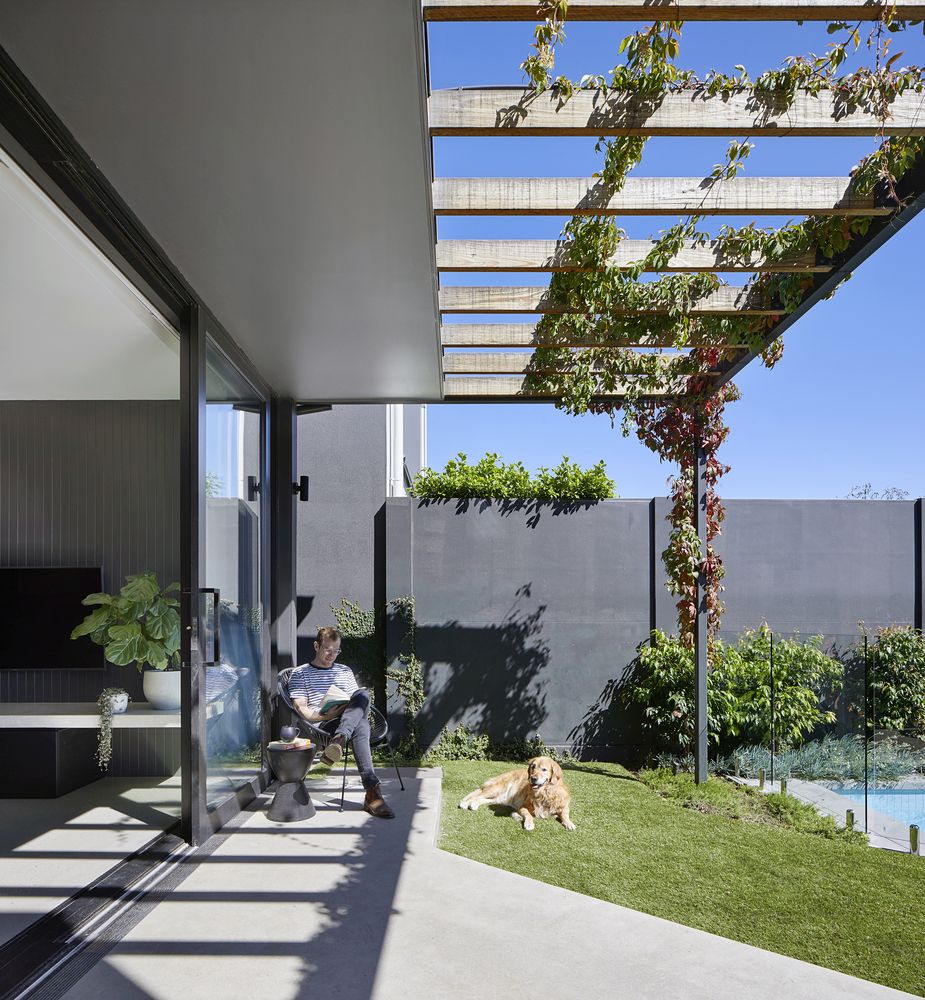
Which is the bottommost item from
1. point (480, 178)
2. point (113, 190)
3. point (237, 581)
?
point (237, 581)

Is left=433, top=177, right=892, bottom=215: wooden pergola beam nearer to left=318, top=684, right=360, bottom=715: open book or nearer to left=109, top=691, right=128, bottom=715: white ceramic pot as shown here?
left=318, top=684, right=360, bottom=715: open book

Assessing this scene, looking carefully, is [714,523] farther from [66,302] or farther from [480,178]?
[66,302]

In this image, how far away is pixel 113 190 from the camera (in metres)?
2.80

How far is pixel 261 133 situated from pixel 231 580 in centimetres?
270

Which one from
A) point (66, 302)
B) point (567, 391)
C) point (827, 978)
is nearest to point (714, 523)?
point (567, 391)

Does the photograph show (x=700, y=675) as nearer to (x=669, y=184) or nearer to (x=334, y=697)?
(x=334, y=697)

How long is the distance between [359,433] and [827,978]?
531 centimetres

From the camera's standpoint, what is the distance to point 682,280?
420 cm

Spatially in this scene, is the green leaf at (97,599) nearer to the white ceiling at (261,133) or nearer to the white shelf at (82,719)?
the white shelf at (82,719)

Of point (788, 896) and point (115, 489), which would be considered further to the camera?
point (115, 489)

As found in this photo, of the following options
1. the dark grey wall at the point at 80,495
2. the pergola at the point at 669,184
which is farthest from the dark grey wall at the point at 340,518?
the pergola at the point at 669,184

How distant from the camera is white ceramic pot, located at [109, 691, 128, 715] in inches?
188

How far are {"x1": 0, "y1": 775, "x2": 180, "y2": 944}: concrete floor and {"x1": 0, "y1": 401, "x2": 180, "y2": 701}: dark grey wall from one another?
30.8 inches

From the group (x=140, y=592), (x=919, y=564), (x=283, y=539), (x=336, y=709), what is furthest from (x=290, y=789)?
(x=919, y=564)
